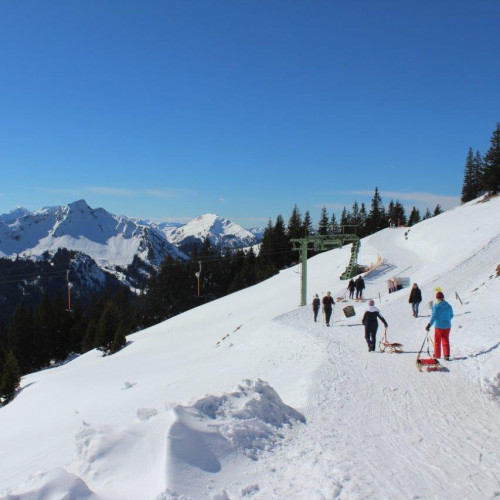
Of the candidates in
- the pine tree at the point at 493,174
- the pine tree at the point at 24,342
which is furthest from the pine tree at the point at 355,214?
the pine tree at the point at 24,342

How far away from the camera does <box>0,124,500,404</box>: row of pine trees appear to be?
54.3m

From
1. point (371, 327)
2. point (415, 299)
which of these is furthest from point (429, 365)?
point (415, 299)

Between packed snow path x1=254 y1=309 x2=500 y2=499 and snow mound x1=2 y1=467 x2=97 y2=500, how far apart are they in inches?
83.3

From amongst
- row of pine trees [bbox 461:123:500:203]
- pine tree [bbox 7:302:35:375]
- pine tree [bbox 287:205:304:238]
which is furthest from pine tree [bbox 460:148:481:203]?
pine tree [bbox 7:302:35:375]

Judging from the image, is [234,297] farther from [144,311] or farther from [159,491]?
[159,491]

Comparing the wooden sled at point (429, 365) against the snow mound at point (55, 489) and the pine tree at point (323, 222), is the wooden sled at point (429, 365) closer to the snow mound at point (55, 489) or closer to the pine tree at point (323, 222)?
the snow mound at point (55, 489)

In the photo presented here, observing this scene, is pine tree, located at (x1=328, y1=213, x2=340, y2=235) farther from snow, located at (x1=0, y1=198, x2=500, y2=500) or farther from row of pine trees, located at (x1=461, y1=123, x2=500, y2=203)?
snow, located at (x1=0, y1=198, x2=500, y2=500)

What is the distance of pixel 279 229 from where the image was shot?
256 ft

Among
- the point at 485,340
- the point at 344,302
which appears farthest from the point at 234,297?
the point at 485,340

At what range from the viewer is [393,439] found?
669cm

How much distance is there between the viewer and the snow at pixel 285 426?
16.9 feet

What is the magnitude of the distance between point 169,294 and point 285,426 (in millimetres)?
66304

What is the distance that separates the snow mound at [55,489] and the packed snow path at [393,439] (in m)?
2.12

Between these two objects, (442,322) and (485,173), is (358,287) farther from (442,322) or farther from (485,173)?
(485,173)
